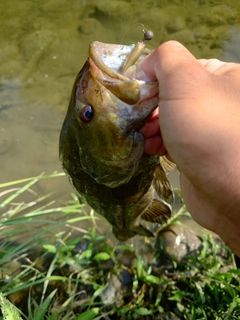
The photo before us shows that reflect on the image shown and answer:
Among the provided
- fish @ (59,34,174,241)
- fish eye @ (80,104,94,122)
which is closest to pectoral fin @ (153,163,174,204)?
fish @ (59,34,174,241)

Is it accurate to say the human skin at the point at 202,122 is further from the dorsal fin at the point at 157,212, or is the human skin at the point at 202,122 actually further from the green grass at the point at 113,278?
the green grass at the point at 113,278

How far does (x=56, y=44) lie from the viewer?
19.5 ft

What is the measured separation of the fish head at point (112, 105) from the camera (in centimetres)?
183

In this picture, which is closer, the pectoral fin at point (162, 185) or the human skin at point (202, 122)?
the human skin at point (202, 122)

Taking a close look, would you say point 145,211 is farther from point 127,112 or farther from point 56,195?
point 56,195

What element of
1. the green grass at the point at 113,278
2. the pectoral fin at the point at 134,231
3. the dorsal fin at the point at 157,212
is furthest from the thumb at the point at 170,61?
the green grass at the point at 113,278

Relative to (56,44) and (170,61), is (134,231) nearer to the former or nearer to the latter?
(170,61)

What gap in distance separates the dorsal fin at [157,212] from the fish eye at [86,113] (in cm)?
101

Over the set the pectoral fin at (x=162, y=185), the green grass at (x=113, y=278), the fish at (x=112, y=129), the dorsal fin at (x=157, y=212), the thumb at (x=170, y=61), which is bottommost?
the green grass at (x=113, y=278)

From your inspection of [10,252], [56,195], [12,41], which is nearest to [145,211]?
[10,252]

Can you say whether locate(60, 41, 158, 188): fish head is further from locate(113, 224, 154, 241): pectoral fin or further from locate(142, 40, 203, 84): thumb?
locate(113, 224, 154, 241): pectoral fin

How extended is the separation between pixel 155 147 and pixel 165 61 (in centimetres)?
50

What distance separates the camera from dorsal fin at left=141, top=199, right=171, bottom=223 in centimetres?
277

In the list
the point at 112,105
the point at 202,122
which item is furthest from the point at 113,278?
the point at 202,122
